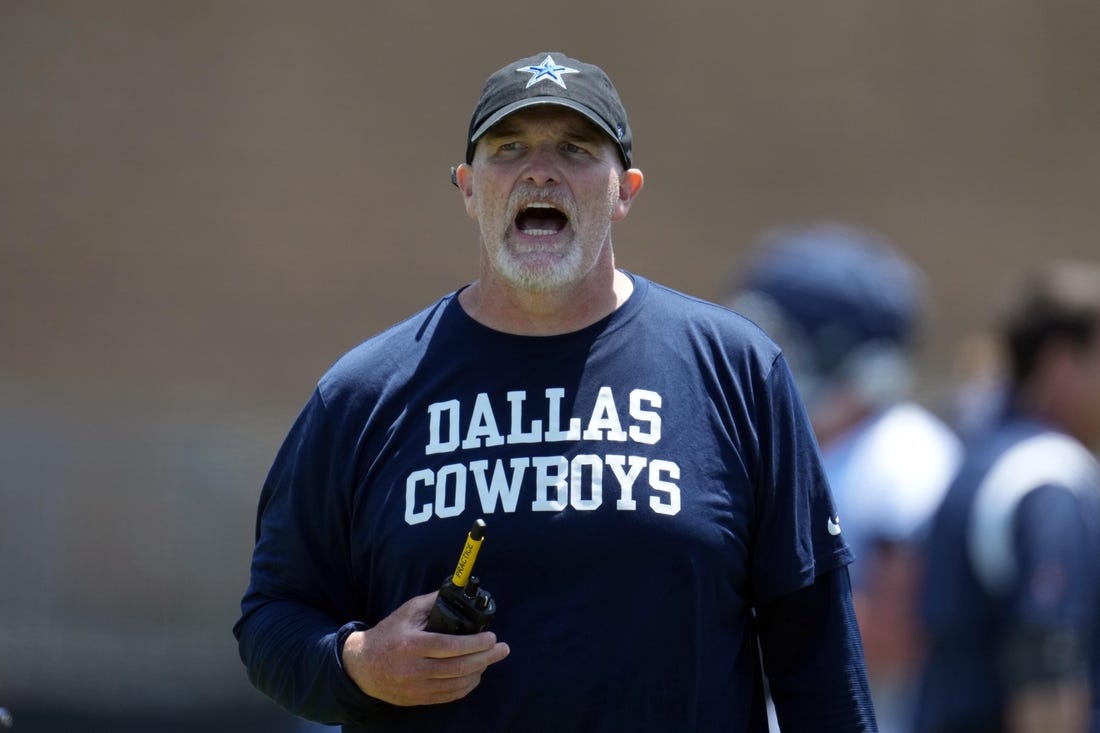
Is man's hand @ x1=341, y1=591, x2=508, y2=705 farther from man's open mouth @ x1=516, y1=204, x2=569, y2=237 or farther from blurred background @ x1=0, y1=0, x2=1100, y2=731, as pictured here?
blurred background @ x1=0, y1=0, x2=1100, y2=731

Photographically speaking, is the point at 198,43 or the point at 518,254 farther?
the point at 198,43

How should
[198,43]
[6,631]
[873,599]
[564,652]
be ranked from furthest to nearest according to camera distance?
[198,43]
[6,631]
[873,599]
[564,652]

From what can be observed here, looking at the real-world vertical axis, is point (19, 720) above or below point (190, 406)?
below

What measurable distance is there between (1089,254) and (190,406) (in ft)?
25.5

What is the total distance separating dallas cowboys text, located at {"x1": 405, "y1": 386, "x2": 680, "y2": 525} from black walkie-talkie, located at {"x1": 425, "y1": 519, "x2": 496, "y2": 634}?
16 centimetres

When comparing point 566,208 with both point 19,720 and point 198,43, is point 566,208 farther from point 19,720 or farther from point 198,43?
point 198,43

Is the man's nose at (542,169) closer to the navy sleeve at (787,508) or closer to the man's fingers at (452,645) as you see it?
the navy sleeve at (787,508)

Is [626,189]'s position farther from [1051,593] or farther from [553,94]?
[1051,593]

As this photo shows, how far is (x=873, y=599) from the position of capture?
4.36m

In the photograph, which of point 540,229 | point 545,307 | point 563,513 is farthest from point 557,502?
point 540,229

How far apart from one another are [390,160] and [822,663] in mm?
11585

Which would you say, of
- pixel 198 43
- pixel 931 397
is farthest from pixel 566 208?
pixel 198 43

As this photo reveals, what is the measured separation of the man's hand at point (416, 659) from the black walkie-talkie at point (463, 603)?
0.02 metres

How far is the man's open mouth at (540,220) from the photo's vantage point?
2721 mm
